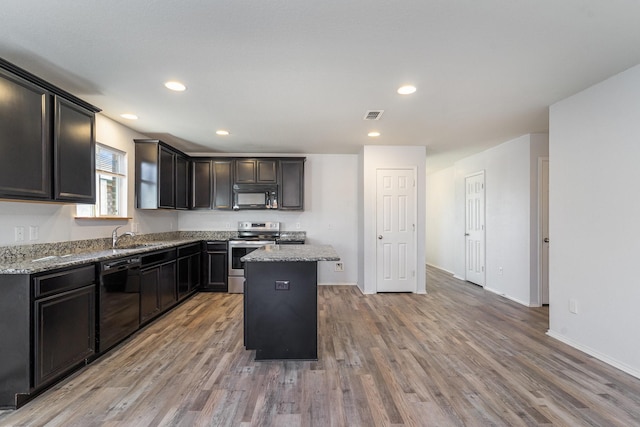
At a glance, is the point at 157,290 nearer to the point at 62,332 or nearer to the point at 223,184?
the point at 62,332

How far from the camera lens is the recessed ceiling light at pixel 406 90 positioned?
2.71 metres

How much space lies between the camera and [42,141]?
2336 mm

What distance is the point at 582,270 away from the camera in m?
2.85

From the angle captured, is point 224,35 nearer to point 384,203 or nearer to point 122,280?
point 122,280

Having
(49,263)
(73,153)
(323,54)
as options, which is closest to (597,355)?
(323,54)

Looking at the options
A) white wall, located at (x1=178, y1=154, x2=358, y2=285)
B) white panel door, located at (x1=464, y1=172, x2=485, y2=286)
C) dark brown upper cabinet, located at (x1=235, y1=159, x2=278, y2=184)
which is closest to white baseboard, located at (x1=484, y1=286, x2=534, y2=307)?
white panel door, located at (x1=464, y1=172, x2=485, y2=286)

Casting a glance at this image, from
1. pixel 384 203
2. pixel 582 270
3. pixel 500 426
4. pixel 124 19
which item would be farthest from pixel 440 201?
pixel 124 19

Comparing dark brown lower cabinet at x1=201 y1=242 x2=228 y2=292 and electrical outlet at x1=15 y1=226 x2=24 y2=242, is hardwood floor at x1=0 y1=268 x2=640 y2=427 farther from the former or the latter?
dark brown lower cabinet at x1=201 y1=242 x2=228 y2=292

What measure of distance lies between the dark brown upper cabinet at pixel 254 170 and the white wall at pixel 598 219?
3929mm

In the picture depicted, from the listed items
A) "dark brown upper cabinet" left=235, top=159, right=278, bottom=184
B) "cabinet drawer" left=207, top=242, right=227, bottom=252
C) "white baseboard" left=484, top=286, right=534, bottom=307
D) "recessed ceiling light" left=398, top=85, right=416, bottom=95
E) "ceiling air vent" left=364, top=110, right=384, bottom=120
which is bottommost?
"white baseboard" left=484, top=286, right=534, bottom=307

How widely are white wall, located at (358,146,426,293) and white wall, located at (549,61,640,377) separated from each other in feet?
6.28

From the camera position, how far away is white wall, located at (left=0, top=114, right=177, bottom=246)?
2.46 m

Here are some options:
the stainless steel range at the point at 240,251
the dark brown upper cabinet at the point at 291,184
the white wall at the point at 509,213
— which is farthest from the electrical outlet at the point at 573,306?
the stainless steel range at the point at 240,251

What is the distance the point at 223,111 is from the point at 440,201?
5.51 meters
